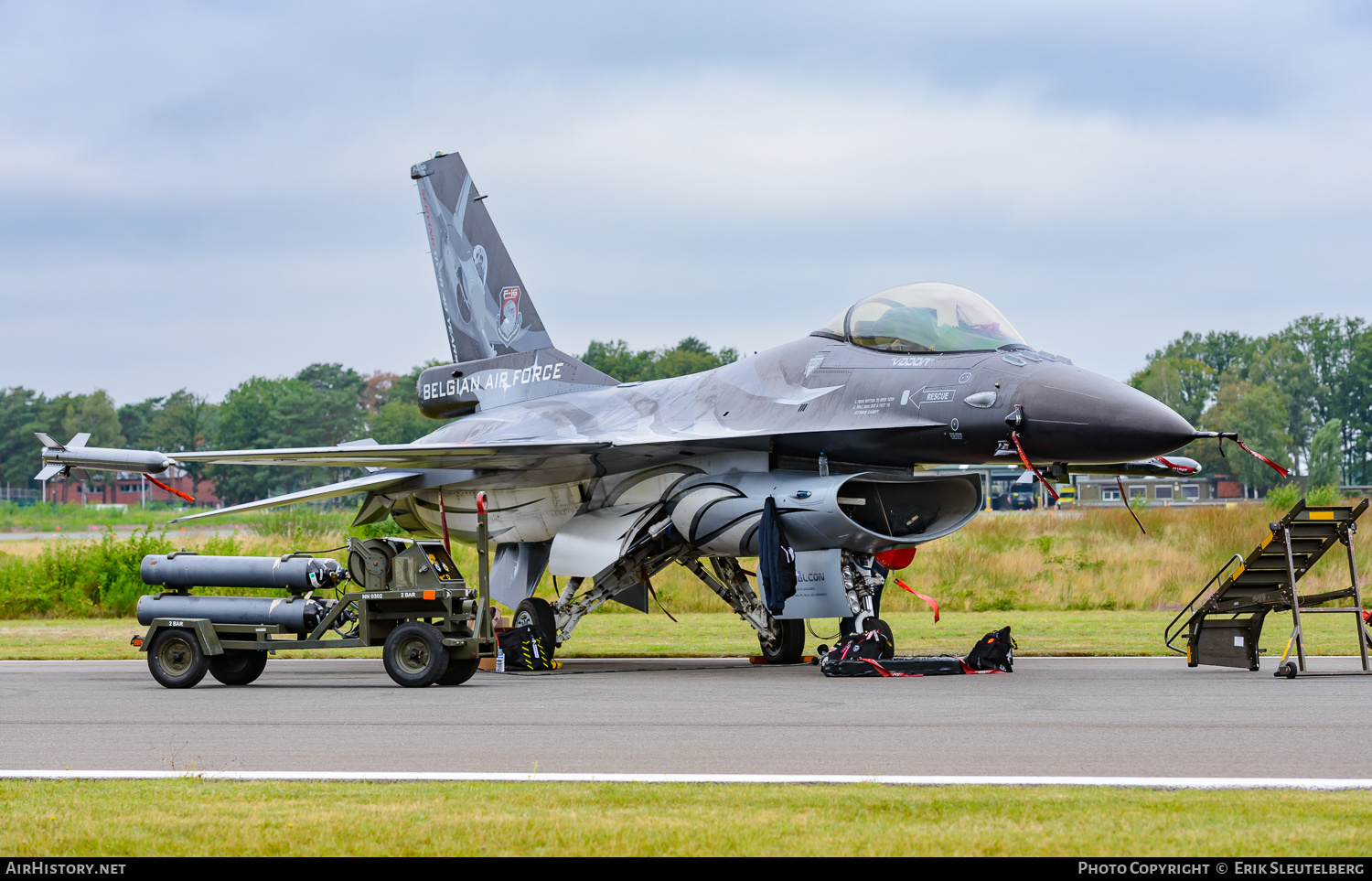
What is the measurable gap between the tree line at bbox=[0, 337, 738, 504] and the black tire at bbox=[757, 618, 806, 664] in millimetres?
77362

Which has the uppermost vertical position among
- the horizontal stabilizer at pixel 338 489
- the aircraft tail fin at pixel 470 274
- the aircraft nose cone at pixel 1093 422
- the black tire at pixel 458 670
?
the aircraft tail fin at pixel 470 274

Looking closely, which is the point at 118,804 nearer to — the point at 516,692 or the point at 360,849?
the point at 360,849

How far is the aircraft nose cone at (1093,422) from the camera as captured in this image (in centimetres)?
1168

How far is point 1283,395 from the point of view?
315 feet

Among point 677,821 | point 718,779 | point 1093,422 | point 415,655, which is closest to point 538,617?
point 415,655

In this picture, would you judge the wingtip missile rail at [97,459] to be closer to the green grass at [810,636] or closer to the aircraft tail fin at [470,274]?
the green grass at [810,636]

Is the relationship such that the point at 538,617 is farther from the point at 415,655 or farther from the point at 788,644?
the point at 415,655

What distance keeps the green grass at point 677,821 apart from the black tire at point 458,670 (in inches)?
240

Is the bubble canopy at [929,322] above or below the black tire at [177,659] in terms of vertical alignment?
above

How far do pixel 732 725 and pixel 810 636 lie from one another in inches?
462

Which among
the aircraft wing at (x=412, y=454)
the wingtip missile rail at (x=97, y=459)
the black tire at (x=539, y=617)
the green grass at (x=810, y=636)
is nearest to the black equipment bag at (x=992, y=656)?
the green grass at (x=810, y=636)

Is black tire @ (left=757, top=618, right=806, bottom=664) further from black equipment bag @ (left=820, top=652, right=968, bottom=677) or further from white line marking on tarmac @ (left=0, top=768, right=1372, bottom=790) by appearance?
white line marking on tarmac @ (left=0, top=768, right=1372, bottom=790)

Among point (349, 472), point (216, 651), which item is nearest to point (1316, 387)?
point (349, 472)

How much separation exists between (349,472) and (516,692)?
8890 centimetres
